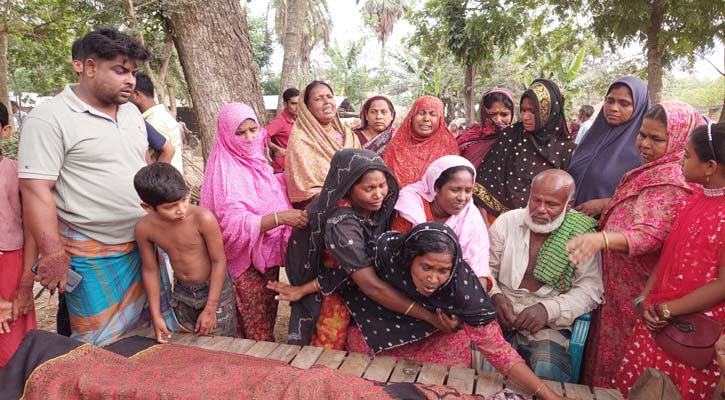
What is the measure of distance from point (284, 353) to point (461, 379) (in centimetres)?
93

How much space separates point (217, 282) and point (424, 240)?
4.10ft

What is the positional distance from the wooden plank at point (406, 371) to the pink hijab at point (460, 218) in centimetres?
60

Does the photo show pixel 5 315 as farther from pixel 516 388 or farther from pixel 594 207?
pixel 594 207

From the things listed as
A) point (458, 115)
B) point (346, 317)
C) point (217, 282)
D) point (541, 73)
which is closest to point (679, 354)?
point (346, 317)

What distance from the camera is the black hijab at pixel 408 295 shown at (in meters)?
2.16

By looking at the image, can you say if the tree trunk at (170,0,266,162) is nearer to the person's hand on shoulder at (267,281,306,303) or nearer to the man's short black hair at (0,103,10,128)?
the man's short black hair at (0,103,10,128)

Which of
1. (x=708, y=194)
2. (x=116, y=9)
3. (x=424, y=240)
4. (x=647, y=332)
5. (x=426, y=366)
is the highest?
(x=116, y=9)

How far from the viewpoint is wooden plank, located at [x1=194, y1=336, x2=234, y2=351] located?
2.53m

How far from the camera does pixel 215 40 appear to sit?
4562mm

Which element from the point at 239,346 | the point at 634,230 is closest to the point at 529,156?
the point at 634,230

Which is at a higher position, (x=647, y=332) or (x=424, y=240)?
(x=424, y=240)

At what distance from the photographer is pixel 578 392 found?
211 centimetres

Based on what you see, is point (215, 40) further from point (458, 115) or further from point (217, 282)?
point (458, 115)

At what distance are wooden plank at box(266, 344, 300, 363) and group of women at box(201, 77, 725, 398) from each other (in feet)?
0.82
